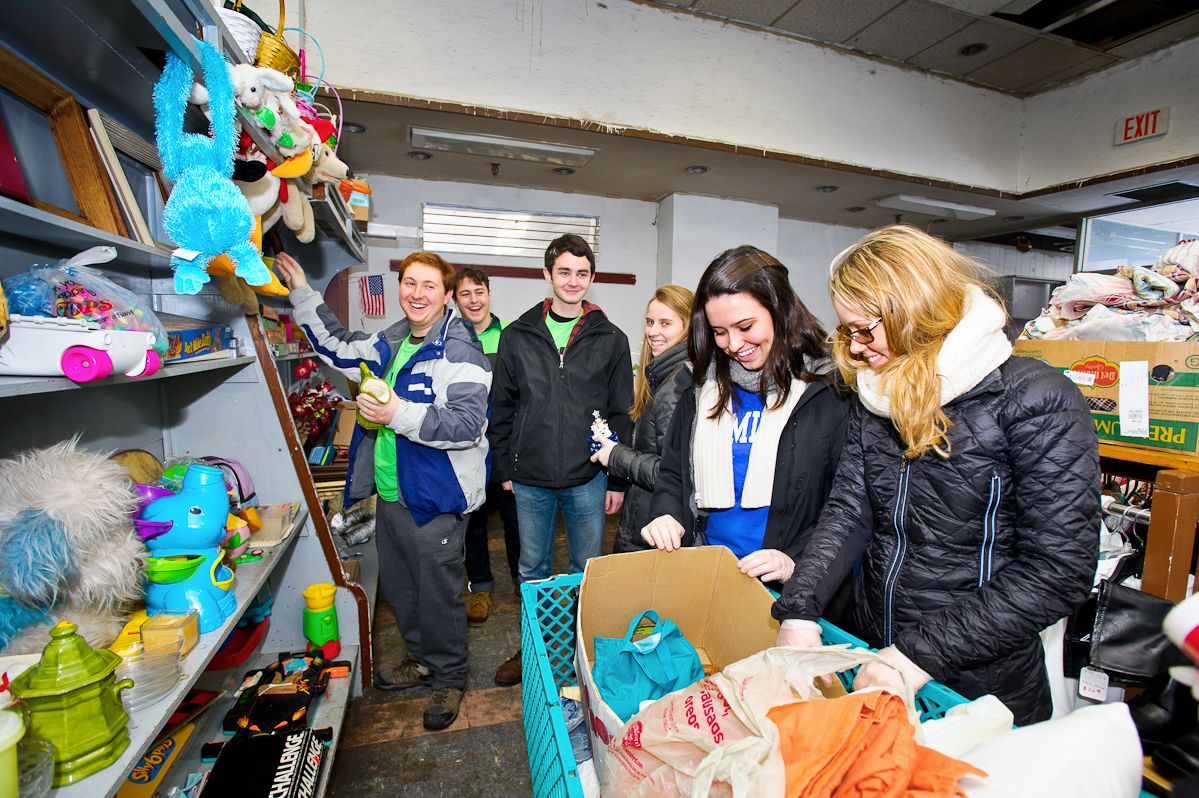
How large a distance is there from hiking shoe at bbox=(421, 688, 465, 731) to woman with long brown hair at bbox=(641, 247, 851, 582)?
3.82ft

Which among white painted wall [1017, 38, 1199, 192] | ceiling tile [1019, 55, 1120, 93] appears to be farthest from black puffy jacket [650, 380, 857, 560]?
ceiling tile [1019, 55, 1120, 93]

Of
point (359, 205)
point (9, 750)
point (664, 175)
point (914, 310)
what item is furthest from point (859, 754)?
point (664, 175)

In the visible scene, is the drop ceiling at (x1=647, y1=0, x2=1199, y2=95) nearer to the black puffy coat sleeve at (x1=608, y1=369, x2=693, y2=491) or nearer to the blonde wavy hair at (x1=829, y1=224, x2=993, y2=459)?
the black puffy coat sleeve at (x1=608, y1=369, x2=693, y2=491)

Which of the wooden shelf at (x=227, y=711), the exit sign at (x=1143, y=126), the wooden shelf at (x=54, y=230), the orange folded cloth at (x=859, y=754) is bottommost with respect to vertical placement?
the wooden shelf at (x=227, y=711)

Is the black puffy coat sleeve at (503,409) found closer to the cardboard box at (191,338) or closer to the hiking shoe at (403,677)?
the hiking shoe at (403,677)

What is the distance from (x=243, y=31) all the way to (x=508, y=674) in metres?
2.27

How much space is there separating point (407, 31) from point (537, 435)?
2299 millimetres

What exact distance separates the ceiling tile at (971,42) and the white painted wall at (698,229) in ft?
4.90

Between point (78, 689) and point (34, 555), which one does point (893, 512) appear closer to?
point (78, 689)

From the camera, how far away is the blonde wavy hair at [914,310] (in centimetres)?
98

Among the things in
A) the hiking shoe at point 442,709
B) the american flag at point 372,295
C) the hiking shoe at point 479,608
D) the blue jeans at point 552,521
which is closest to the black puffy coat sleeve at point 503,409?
the blue jeans at point 552,521

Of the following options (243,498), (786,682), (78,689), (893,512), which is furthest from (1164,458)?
(243,498)

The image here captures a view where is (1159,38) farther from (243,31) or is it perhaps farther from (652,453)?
(243,31)

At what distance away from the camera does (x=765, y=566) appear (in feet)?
3.56
